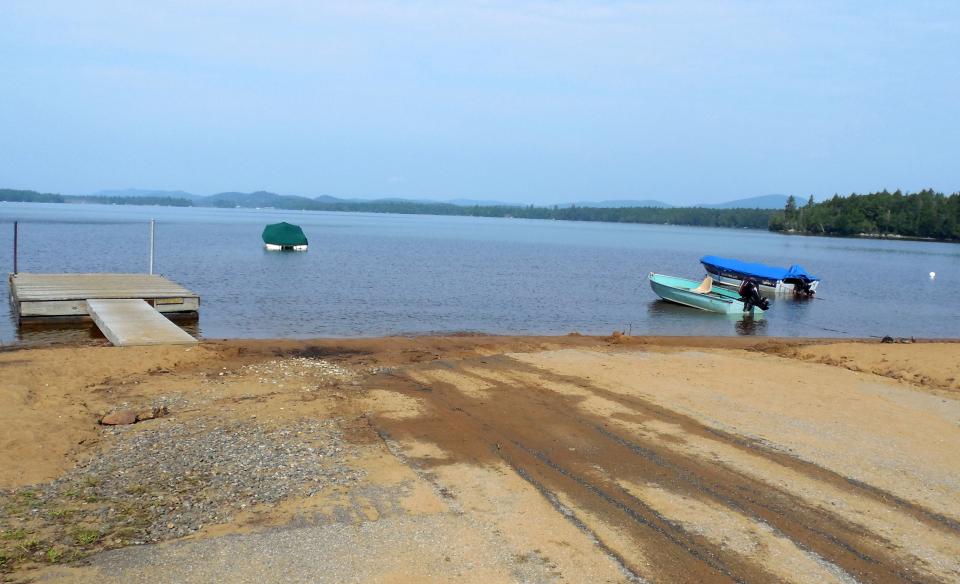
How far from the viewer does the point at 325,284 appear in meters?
34.4

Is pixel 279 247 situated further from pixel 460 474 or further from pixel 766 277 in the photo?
pixel 460 474

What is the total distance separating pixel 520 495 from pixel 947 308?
1457 inches

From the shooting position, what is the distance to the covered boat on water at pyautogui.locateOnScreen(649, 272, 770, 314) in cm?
2966

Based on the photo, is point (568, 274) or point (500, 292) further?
point (568, 274)

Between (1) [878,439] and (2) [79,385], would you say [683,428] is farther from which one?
(2) [79,385]

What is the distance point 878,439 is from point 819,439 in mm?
887

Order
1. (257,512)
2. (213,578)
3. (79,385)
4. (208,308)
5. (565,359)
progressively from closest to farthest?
1. (213,578)
2. (257,512)
3. (79,385)
4. (565,359)
5. (208,308)

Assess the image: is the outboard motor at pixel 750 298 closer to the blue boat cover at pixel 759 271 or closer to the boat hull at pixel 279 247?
the blue boat cover at pixel 759 271

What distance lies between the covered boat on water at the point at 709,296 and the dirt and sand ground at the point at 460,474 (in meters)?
16.3

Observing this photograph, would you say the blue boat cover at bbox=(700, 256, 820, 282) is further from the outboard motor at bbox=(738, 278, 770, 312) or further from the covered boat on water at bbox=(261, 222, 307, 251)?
the covered boat on water at bbox=(261, 222, 307, 251)

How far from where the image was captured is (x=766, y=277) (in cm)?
4044

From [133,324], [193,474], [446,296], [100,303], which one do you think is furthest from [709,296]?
[193,474]

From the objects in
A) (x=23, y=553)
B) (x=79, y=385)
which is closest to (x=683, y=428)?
(x=23, y=553)

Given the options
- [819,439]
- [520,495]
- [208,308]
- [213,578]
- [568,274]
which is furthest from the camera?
[568,274]
